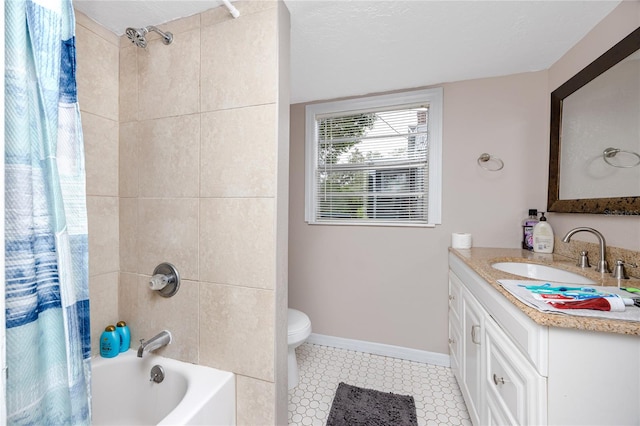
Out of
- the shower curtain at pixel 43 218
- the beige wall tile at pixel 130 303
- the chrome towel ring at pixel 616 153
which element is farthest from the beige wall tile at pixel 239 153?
the chrome towel ring at pixel 616 153

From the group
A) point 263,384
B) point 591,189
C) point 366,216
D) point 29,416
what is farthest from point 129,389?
point 591,189

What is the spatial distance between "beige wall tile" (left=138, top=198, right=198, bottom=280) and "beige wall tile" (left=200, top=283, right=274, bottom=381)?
17 centimetres

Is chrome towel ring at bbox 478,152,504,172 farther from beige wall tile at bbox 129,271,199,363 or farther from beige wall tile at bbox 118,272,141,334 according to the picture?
beige wall tile at bbox 118,272,141,334

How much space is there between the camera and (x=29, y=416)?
625 millimetres

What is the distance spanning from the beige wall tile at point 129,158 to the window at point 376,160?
4.38ft

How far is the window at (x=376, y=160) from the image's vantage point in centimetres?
212

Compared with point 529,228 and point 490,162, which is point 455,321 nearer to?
point 529,228

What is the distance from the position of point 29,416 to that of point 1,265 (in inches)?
15.9

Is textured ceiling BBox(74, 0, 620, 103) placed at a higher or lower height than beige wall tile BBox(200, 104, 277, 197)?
higher

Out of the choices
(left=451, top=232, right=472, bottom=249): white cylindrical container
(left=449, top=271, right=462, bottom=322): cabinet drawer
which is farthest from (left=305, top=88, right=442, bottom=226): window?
(left=449, top=271, right=462, bottom=322): cabinet drawer

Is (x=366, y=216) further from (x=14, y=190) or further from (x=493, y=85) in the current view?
(x=14, y=190)

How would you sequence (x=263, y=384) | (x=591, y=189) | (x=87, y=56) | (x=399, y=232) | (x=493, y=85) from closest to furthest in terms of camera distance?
(x=263, y=384)
(x=87, y=56)
(x=591, y=189)
(x=493, y=85)
(x=399, y=232)

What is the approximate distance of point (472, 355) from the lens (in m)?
1.39

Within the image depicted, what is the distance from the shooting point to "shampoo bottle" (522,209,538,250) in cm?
182
